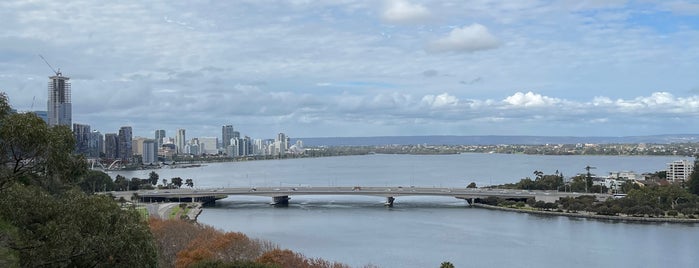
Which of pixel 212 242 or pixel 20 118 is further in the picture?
pixel 212 242

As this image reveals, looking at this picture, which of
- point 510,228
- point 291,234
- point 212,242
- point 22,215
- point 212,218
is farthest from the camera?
point 212,218

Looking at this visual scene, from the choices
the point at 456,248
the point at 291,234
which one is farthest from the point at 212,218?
the point at 456,248

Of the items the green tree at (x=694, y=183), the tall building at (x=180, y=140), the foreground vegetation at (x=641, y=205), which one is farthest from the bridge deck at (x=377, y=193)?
the tall building at (x=180, y=140)

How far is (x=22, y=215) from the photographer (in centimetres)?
396

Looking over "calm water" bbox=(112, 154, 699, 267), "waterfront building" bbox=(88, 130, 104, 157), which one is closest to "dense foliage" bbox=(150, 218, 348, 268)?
"calm water" bbox=(112, 154, 699, 267)

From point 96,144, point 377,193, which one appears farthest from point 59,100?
point 377,193

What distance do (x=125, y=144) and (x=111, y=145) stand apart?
2023mm

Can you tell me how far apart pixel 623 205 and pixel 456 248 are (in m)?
9.53

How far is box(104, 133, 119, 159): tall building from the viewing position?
68125 millimetres

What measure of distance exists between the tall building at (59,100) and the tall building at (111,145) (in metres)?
12.3

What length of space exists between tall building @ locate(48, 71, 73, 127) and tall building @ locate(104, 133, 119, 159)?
12336 millimetres

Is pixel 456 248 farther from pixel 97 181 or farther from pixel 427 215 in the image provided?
pixel 97 181

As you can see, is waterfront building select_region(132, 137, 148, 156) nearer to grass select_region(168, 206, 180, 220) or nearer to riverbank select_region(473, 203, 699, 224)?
grass select_region(168, 206, 180, 220)

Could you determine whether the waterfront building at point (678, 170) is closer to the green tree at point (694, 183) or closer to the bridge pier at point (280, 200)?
the green tree at point (694, 183)
